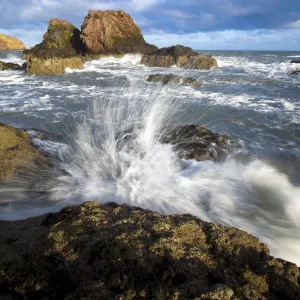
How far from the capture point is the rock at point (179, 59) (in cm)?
3198

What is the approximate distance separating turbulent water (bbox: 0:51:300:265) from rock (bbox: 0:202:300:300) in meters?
1.70

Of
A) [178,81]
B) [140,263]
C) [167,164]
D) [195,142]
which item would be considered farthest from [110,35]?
[140,263]

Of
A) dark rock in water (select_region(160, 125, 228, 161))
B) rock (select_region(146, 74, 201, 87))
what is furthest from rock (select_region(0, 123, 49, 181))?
rock (select_region(146, 74, 201, 87))

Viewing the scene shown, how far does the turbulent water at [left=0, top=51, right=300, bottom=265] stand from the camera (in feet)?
14.8

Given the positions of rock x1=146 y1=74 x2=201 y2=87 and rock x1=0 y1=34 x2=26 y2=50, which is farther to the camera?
rock x1=0 y1=34 x2=26 y2=50

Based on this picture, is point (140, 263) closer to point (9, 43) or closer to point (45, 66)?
point (45, 66)

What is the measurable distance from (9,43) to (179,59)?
102m

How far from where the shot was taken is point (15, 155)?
508 cm

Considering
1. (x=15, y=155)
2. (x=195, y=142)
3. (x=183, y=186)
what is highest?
(x=15, y=155)

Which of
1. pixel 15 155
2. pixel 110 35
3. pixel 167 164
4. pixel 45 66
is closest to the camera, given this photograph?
pixel 15 155

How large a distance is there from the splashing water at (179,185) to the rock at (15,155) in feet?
1.86

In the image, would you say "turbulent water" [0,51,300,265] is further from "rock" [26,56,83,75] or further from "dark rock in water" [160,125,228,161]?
"rock" [26,56,83,75]

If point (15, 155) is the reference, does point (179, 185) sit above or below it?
below

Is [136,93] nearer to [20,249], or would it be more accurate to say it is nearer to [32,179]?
[32,179]
